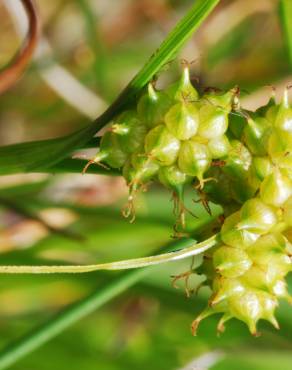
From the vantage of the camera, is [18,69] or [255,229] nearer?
[255,229]

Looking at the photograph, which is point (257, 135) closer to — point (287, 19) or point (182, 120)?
point (182, 120)

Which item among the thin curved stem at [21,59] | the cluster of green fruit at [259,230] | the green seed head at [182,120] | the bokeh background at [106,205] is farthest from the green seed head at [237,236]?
the thin curved stem at [21,59]

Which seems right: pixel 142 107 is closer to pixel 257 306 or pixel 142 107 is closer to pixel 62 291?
pixel 257 306

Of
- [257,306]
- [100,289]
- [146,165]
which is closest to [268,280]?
[257,306]

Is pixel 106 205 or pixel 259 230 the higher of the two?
pixel 259 230

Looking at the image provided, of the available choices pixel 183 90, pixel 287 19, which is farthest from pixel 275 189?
pixel 287 19

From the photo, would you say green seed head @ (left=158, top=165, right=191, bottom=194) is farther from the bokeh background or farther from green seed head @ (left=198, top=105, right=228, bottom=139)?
the bokeh background
